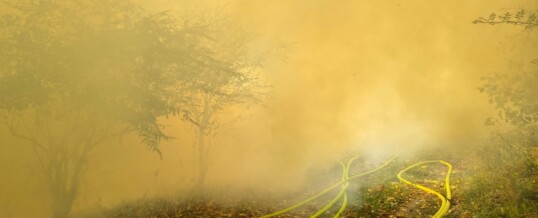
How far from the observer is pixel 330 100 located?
24.7 metres

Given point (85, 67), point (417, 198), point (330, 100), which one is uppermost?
point (330, 100)

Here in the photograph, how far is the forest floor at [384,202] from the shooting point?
25.9 ft

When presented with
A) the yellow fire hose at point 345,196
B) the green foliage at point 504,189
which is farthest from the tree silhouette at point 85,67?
the green foliage at point 504,189

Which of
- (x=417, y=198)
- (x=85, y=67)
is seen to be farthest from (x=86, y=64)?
(x=417, y=198)

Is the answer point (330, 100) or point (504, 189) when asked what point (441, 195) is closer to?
point (504, 189)

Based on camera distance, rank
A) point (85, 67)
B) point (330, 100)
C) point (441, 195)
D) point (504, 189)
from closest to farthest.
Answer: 1. point (85, 67)
2. point (504, 189)
3. point (441, 195)
4. point (330, 100)

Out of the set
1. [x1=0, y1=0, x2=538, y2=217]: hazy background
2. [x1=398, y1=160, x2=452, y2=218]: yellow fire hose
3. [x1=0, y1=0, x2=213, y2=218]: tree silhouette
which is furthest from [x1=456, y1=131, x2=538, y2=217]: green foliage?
[x1=0, y1=0, x2=213, y2=218]: tree silhouette

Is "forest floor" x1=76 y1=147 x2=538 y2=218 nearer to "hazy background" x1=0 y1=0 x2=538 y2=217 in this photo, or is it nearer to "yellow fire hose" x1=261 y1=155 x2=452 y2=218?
"yellow fire hose" x1=261 y1=155 x2=452 y2=218

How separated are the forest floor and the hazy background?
Result: 7.22 ft

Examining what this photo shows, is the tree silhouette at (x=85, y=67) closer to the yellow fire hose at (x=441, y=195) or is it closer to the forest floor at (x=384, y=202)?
the forest floor at (x=384, y=202)

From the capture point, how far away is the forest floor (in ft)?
25.9

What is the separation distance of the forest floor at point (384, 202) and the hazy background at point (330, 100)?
2.20 meters

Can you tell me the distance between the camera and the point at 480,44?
811 inches

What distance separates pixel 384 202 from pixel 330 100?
602 inches
